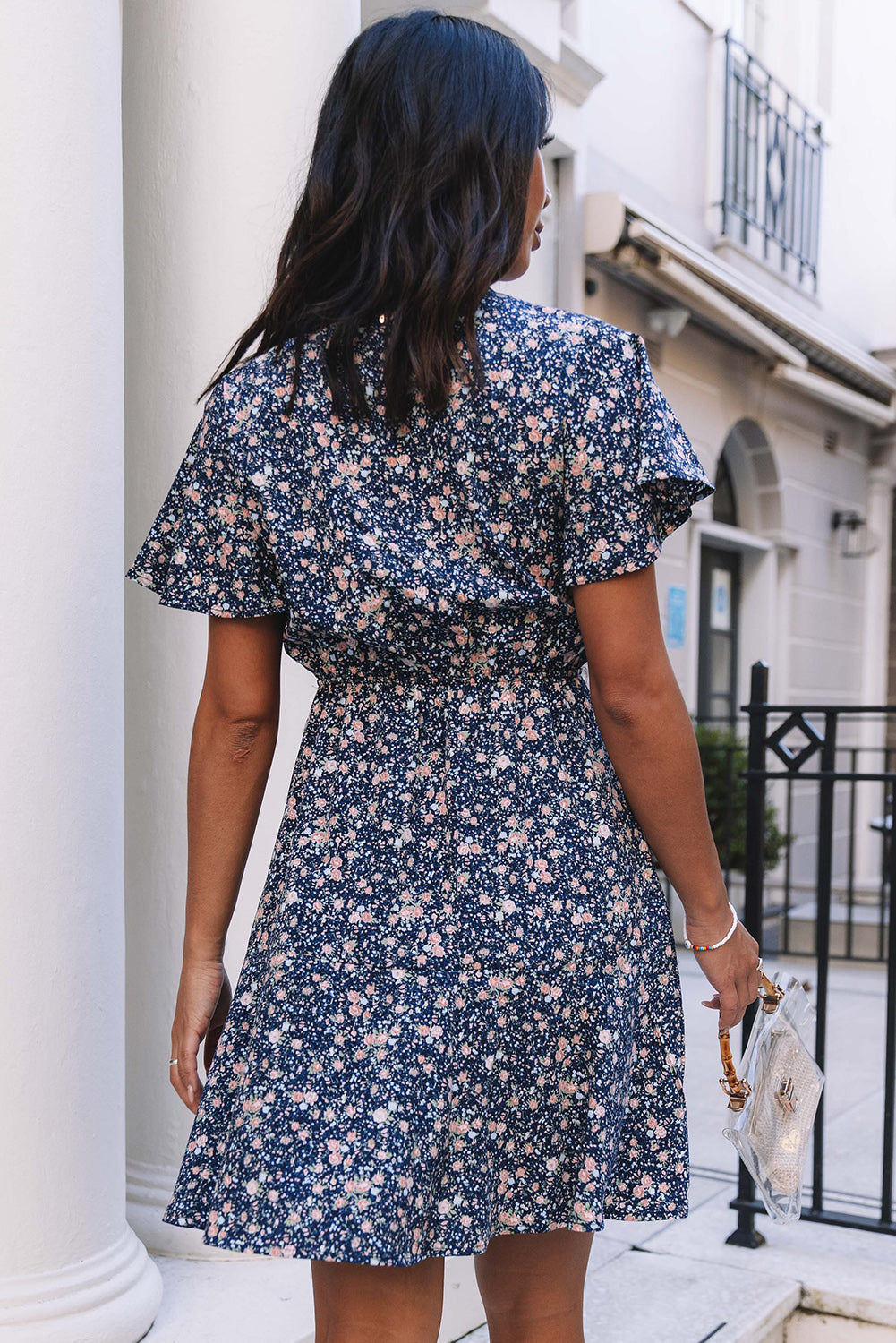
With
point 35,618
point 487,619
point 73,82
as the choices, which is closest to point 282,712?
point 35,618

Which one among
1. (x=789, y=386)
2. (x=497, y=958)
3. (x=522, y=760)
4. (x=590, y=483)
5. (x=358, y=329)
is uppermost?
(x=789, y=386)

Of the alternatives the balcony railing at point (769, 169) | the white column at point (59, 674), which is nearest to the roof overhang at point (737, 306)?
the balcony railing at point (769, 169)

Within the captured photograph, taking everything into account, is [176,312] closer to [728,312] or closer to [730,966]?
[730,966]

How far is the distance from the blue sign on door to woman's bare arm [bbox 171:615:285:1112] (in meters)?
6.42

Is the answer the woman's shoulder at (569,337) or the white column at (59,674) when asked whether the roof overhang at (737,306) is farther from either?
the woman's shoulder at (569,337)

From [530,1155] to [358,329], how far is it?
0.81 meters

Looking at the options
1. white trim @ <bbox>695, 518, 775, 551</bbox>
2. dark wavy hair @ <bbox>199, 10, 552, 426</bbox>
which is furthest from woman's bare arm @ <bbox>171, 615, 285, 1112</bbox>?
white trim @ <bbox>695, 518, 775, 551</bbox>

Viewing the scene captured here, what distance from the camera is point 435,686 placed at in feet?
4.26

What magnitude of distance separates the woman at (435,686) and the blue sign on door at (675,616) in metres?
6.46

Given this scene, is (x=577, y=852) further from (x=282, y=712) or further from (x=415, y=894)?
(x=282, y=712)

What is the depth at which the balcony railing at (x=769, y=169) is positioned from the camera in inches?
341

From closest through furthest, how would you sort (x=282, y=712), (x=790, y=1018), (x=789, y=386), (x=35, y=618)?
(x=790, y=1018) < (x=35, y=618) < (x=282, y=712) < (x=789, y=386)

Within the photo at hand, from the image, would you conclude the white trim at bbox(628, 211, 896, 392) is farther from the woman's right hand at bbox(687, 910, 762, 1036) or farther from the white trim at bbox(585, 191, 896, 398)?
the woman's right hand at bbox(687, 910, 762, 1036)

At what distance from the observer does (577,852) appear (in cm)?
128
